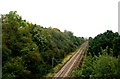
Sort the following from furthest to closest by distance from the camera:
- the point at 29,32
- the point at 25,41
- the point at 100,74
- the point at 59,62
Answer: the point at 59,62 → the point at 29,32 → the point at 25,41 → the point at 100,74

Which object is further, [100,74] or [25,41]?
[25,41]

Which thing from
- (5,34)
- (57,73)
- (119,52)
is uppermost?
(5,34)

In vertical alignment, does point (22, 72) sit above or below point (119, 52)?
below

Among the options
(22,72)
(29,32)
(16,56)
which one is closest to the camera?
(22,72)

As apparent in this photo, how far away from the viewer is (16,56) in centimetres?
3772

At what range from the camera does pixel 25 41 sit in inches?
1594

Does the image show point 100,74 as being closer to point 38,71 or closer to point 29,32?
point 38,71

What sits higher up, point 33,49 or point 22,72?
point 33,49

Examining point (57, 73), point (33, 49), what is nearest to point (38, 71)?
point (33, 49)

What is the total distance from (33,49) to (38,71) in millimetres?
3145

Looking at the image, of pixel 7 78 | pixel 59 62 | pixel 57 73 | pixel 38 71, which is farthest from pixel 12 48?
pixel 59 62

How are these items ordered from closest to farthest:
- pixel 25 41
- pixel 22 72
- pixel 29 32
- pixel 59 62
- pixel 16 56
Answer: pixel 22 72 → pixel 16 56 → pixel 25 41 → pixel 29 32 → pixel 59 62

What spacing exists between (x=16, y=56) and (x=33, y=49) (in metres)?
2.29

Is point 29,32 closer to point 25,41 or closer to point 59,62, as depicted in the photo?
point 25,41
